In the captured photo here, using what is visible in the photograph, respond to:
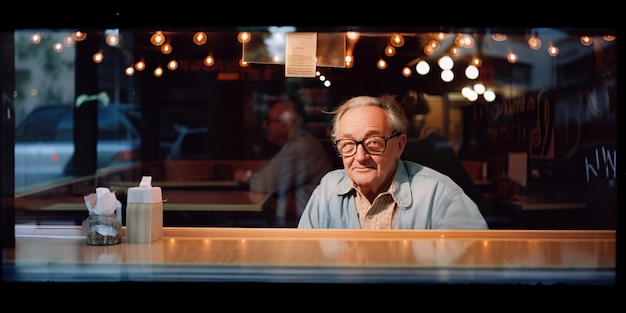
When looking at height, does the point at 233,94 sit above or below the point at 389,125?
above

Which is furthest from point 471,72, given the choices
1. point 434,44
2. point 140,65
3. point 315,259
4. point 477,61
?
point 315,259

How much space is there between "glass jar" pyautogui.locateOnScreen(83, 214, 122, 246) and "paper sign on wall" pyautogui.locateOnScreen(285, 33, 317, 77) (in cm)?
132

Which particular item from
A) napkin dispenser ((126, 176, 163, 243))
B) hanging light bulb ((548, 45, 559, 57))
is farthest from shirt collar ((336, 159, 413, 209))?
hanging light bulb ((548, 45, 559, 57))

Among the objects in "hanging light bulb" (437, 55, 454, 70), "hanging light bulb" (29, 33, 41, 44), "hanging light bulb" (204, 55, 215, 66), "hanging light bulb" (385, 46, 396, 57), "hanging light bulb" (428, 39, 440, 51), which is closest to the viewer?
"hanging light bulb" (29, 33, 41, 44)

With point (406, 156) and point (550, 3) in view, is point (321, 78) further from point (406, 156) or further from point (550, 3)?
point (550, 3)

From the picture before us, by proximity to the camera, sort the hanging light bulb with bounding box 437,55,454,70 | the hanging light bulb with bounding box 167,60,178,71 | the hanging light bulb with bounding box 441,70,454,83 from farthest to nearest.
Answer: the hanging light bulb with bounding box 167,60,178,71 < the hanging light bulb with bounding box 441,70,454,83 < the hanging light bulb with bounding box 437,55,454,70

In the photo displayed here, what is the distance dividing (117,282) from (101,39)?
12.9ft

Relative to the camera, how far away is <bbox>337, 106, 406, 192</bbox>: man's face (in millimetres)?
3217

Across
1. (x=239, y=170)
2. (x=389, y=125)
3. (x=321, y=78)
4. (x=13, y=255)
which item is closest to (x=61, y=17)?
(x=13, y=255)

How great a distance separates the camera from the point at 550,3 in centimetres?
195

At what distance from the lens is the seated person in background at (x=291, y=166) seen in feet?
15.0

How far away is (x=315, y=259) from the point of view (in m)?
2.06

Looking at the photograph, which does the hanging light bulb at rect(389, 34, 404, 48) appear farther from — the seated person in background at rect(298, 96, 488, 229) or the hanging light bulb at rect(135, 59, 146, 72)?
the hanging light bulb at rect(135, 59, 146, 72)

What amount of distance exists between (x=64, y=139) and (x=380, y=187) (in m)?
4.08
